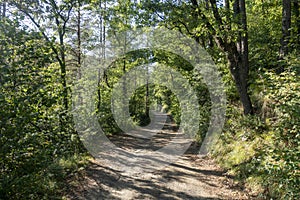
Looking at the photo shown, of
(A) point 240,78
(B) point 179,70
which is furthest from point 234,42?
(B) point 179,70

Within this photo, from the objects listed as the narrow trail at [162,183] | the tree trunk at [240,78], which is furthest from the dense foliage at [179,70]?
the narrow trail at [162,183]

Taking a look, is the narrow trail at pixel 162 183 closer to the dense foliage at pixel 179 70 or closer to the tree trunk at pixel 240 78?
the dense foliage at pixel 179 70

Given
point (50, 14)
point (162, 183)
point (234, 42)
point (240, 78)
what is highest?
point (50, 14)

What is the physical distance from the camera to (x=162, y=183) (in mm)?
6094

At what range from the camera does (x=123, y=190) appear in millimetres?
5672

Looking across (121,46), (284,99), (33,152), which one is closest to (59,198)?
(33,152)

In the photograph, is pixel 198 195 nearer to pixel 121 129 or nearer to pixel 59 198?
pixel 59 198

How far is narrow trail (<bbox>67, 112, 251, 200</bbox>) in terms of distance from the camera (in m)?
5.31

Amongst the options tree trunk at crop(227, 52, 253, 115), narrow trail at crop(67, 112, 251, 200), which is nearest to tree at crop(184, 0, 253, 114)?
tree trunk at crop(227, 52, 253, 115)

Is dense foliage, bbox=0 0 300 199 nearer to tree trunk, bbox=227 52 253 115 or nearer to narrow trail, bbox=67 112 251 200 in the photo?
tree trunk, bbox=227 52 253 115

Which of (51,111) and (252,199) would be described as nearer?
(252,199)

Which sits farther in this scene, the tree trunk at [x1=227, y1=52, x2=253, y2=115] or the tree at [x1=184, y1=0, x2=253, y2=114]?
the tree trunk at [x1=227, y1=52, x2=253, y2=115]

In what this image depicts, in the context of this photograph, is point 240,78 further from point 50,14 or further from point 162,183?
point 50,14

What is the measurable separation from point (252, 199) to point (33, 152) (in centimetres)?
442
